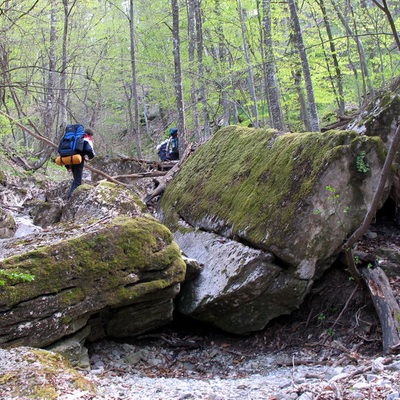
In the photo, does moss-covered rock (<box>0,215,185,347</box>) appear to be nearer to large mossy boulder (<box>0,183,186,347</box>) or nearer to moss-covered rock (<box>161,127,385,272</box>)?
large mossy boulder (<box>0,183,186,347</box>)

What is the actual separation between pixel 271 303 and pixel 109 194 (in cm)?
362

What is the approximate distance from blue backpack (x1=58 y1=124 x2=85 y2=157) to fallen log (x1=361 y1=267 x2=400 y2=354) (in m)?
6.13

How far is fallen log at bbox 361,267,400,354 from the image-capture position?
4773mm

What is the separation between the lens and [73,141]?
903 cm

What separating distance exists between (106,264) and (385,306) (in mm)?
3480

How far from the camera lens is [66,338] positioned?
16.8 feet

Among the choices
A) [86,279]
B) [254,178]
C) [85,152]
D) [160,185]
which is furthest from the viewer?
[160,185]

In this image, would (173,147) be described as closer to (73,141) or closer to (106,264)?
(73,141)

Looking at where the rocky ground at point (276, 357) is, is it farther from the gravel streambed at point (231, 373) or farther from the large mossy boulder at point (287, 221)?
the large mossy boulder at point (287, 221)

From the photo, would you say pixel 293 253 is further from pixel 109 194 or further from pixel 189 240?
pixel 109 194

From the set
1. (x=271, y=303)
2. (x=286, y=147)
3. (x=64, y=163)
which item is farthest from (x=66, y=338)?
(x=64, y=163)

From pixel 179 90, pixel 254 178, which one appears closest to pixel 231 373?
pixel 254 178

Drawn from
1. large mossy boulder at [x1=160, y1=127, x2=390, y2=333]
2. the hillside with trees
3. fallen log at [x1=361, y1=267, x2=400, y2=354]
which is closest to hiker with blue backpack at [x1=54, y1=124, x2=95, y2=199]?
the hillside with trees

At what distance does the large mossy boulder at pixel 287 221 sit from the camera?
574 centimetres
